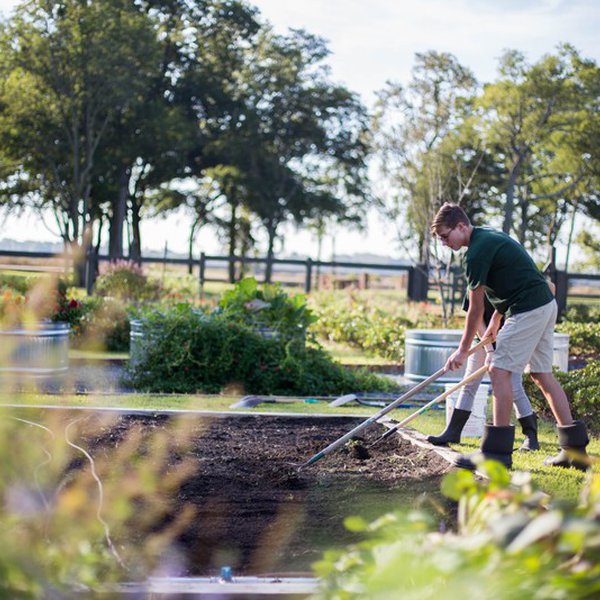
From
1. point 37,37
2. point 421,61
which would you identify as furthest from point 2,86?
point 421,61

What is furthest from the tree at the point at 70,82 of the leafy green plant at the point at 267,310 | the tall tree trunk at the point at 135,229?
the leafy green plant at the point at 267,310

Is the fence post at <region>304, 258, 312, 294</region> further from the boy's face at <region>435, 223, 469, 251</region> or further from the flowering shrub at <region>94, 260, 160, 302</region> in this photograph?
the boy's face at <region>435, 223, 469, 251</region>

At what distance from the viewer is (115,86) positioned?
33.9 m

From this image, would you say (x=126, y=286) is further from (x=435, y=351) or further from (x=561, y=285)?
(x=561, y=285)

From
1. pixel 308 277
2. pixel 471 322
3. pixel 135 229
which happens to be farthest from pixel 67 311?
pixel 135 229

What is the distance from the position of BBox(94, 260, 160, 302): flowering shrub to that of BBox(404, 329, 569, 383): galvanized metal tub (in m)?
7.81

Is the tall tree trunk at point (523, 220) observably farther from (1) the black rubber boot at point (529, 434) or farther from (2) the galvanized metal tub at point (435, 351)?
(1) the black rubber boot at point (529, 434)

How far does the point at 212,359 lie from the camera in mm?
10867

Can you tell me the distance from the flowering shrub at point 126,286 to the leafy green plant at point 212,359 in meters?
7.43

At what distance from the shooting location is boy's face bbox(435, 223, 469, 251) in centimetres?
626

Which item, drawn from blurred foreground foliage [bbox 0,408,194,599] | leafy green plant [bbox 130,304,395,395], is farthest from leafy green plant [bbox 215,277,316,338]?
blurred foreground foliage [bbox 0,408,194,599]

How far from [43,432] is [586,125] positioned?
2999 centimetres

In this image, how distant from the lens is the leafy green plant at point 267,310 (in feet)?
37.3

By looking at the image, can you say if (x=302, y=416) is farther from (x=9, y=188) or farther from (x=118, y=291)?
(x=9, y=188)
